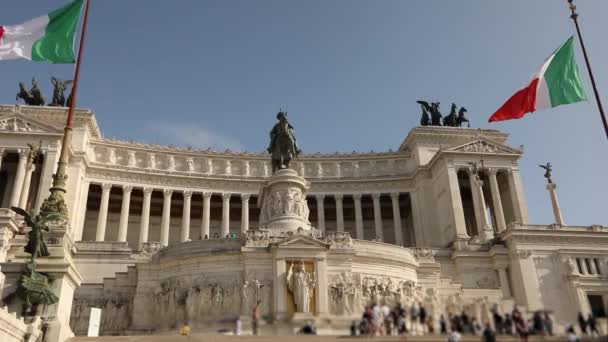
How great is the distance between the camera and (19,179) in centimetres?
5875

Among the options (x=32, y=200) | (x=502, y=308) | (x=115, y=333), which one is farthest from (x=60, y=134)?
(x=502, y=308)

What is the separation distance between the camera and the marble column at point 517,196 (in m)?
65.2

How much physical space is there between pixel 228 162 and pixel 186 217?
34.5 feet

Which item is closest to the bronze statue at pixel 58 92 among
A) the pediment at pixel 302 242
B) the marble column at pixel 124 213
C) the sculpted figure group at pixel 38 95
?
the sculpted figure group at pixel 38 95

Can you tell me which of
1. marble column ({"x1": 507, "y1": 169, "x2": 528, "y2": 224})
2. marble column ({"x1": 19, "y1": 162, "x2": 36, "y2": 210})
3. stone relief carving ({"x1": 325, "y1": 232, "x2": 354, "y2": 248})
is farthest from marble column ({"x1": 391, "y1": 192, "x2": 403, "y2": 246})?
marble column ({"x1": 19, "y1": 162, "x2": 36, "y2": 210})

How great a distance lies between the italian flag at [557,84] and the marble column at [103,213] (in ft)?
161

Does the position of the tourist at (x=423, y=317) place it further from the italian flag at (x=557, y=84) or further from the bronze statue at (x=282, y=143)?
the bronze statue at (x=282, y=143)

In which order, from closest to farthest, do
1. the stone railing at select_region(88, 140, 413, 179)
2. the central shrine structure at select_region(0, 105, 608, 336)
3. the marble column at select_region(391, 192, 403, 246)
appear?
the central shrine structure at select_region(0, 105, 608, 336) → the stone railing at select_region(88, 140, 413, 179) → the marble column at select_region(391, 192, 403, 246)

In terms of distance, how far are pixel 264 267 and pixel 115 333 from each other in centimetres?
1019

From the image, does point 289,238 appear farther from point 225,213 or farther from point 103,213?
point 103,213

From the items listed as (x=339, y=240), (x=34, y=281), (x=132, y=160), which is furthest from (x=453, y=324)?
(x=132, y=160)

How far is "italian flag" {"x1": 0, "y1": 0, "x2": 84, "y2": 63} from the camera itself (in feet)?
89.7

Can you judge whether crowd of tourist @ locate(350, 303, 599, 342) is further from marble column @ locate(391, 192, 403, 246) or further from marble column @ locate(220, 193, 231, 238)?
marble column @ locate(391, 192, 403, 246)

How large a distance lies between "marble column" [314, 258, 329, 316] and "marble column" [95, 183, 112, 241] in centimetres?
3845
